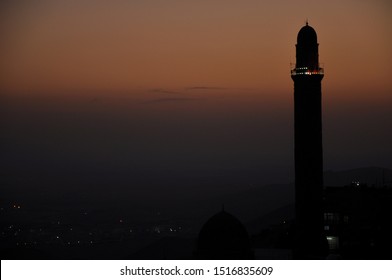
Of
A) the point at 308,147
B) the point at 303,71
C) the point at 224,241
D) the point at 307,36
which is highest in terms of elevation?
the point at 307,36

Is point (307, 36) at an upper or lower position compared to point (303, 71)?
upper

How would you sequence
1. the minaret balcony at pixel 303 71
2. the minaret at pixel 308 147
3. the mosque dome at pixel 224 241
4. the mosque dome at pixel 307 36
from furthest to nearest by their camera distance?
1. the mosque dome at pixel 307 36
2. the minaret at pixel 308 147
3. the minaret balcony at pixel 303 71
4. the mosque dome at pixel 224 241

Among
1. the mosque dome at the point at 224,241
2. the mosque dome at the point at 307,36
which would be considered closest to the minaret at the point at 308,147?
the mosque dome at the point at 307,36

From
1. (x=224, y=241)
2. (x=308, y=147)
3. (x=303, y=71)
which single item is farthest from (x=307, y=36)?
(x=224, y=241)

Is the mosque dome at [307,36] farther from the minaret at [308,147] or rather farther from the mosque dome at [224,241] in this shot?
the mosque dome at [224,241]

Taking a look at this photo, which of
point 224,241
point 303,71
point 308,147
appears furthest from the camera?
point 308,147

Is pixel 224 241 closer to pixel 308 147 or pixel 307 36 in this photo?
pixel 308 147

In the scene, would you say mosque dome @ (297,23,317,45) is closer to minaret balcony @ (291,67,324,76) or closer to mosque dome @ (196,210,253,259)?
minaret balcony @ (291,67,324,76)
